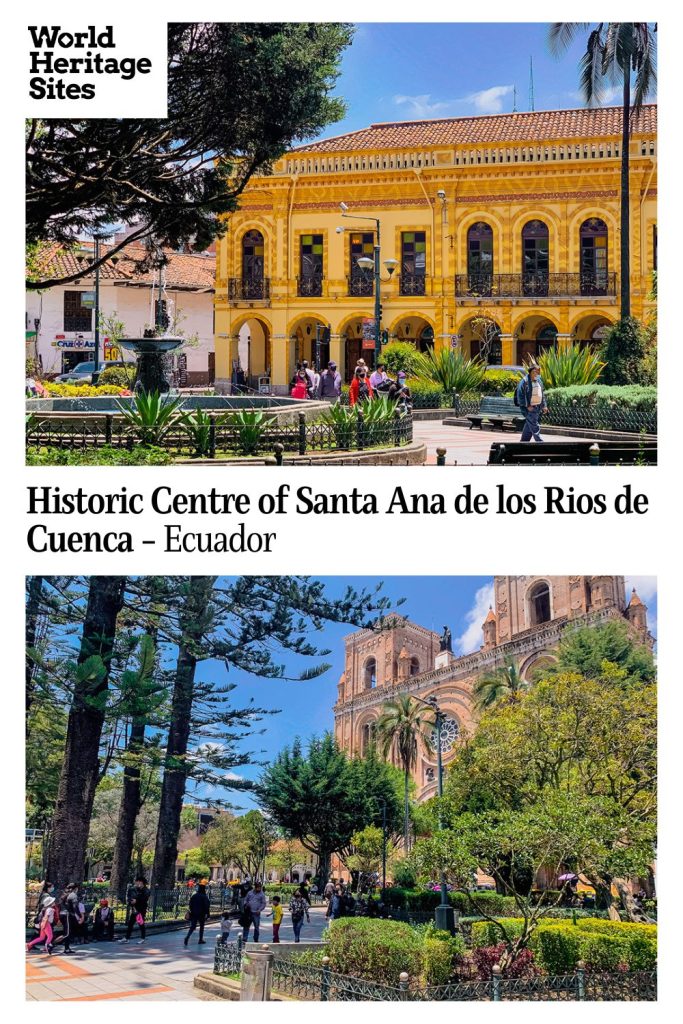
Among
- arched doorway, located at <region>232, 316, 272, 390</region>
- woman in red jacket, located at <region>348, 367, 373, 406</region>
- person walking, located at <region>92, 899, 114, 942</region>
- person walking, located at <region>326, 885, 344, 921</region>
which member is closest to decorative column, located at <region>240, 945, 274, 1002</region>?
person walking, located at <region>92, 899, 114, 942</region>

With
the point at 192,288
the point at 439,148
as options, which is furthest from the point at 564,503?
the point at 192,288

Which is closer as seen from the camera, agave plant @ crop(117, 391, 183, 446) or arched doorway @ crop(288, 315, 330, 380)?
agave plant @ crop(117, 391, 183, 446)

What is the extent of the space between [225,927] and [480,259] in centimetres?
3231

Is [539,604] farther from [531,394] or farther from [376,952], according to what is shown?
[376,952]

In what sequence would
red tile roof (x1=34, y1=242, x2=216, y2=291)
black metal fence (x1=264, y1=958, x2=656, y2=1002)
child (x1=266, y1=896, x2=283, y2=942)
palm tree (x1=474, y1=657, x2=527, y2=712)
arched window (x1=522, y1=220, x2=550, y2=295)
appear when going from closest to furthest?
black metal fence (x1=264, y1=958, x2=656, y2=1002)
child (x1=266, y1=896, x2=283, y2=942)
palm tree (x1=474, y1=657, x2=527, y2=712)
arched window (x1=522, y1=220, x2=550, y2=295)
red tile roof (x1=34, y1=242, x2=216, y2=291)

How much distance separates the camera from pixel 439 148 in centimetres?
4188

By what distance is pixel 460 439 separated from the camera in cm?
2278

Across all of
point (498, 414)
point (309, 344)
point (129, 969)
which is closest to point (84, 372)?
point (309, 344)

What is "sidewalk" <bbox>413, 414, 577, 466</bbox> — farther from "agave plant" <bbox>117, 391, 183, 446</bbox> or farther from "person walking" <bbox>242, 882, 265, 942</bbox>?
"person walking" <bbox>242, 882, 265, 942</bbox>

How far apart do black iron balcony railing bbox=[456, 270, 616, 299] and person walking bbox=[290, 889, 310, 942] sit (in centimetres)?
3002

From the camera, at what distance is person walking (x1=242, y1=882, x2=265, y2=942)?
570 inches

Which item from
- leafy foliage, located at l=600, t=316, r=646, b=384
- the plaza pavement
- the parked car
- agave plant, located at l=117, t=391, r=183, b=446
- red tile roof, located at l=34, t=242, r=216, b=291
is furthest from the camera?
red tile roof, located at l=34, t=242, r=216, b=291

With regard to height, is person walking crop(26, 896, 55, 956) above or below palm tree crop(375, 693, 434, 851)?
below

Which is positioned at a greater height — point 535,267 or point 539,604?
point 535,267
